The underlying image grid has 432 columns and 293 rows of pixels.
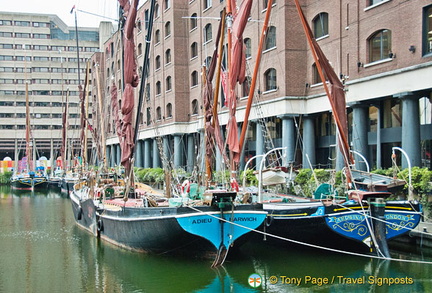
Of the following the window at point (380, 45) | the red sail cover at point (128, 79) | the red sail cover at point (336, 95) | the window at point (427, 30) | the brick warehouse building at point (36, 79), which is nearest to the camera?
the red sail cover at point (336, 95)

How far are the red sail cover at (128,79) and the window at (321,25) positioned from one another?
15736mm

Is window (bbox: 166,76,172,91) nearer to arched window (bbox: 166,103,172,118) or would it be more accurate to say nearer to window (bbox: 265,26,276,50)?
arched window (bbox: 166,103,172,118)

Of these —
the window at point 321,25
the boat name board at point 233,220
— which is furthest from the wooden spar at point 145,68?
the window at point 321,25

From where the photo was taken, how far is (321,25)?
128ft

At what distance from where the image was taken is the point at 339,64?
1441 inches

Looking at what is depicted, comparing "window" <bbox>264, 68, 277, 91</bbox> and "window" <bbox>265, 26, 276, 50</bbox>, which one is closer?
"window" <bbox>265, 26, 276, 50</bbox>

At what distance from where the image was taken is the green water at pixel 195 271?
18.6 metres

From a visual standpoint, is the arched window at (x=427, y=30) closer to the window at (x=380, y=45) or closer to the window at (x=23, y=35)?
the window at (x=380, y=45)

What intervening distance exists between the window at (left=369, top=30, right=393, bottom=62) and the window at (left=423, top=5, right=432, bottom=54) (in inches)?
96.6

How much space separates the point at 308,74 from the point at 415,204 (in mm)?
19812

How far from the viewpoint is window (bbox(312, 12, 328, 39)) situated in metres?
38.8

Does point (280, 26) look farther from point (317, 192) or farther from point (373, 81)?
point (317, 192)

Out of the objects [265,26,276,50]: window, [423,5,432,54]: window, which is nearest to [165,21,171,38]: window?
[265,26,276,50]: window

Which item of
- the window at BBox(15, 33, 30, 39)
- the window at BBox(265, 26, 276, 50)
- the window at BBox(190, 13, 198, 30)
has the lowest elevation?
the window at BBox(265, 26, 276, 50)
